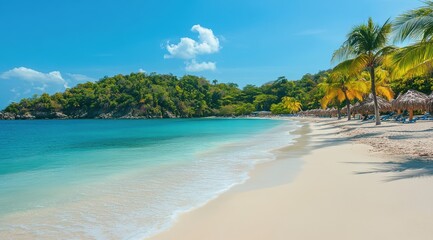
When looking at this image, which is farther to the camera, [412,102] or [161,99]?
[161,99]

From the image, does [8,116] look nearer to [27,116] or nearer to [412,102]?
[27,116]

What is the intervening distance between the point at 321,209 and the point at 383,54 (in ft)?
57.3

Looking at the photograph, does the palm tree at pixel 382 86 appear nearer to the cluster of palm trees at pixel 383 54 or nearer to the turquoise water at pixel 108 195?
the cluster of palm trees at pixel 383 54

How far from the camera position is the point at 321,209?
4.60 metres

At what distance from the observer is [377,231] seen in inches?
141

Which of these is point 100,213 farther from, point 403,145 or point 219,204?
point 403,145

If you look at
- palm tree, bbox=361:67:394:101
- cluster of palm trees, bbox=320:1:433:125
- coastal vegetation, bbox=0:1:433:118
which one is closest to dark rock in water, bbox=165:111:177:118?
coastal vegetation, bbox=0:1:433:118

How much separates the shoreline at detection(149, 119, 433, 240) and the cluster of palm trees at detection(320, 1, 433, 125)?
4.74 meters

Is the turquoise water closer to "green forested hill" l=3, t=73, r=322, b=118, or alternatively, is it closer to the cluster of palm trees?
the cluster of palm trees

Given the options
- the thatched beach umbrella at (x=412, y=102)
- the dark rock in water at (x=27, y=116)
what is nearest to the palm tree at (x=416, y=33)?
the thatched beach umbrella at (x=412, y=102)

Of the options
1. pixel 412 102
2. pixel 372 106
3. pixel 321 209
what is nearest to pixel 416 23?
pixel 321 209

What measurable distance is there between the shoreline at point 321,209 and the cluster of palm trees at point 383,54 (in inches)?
187

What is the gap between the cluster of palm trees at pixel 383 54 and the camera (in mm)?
9898

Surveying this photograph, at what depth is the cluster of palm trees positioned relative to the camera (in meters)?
9.90
